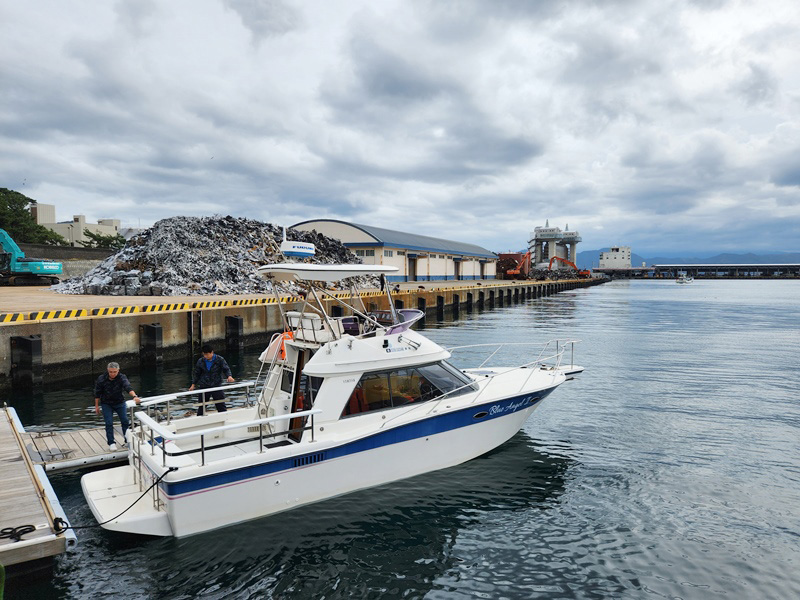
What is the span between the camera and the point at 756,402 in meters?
13.9

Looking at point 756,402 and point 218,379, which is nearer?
point 218,379

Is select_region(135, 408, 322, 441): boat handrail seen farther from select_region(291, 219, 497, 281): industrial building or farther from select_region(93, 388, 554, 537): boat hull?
select_region(291, 219, 497, 281): industrial building

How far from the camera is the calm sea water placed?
19.8 feet

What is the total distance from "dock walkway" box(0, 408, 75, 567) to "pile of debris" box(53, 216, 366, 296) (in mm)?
21498

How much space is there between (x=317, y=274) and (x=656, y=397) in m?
11.1

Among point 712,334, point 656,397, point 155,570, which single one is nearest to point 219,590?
point 155,570

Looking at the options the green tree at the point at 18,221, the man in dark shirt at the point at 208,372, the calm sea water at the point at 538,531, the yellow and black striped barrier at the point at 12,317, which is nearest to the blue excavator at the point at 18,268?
the green tree at the point at 18,221

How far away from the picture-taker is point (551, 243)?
14088cm

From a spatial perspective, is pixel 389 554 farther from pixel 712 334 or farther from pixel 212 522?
pixel 712 334

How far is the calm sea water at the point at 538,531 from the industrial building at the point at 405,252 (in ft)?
108

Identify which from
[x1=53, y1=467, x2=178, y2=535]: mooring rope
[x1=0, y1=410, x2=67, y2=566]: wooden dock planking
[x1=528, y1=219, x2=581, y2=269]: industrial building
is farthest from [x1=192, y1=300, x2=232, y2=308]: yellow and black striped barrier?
[x1=528, y1=219, x2=581, y2=269]: industrial building

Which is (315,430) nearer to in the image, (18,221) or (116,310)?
(116,310)

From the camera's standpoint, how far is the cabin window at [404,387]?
26.8 feet

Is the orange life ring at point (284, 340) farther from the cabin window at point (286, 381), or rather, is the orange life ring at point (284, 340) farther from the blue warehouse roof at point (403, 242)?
the blue warehouse roof at point (403, 242)
